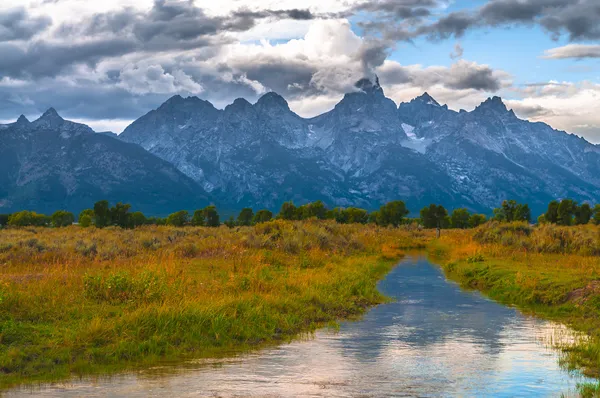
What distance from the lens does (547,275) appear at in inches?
1468

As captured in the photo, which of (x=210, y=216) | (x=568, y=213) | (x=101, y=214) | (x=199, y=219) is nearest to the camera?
(x=101, y=214)

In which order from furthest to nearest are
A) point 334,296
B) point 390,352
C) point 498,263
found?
point 498,263, point 334,296, point 390,352

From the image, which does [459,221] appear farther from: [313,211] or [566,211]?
[313,211]

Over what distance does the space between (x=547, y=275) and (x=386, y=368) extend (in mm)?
22185

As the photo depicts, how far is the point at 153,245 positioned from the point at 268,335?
94.7ft

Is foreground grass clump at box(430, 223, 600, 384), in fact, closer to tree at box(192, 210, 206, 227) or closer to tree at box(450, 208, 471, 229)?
tree at box(192, 210, 206, 227)

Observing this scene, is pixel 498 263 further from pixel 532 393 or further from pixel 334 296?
pixel 532 393

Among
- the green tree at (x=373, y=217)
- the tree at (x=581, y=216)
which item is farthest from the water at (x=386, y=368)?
the green tree at (x=373, y=217)

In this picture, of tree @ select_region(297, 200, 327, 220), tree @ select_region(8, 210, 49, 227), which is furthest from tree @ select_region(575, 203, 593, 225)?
tree @ select_region(8, 210, 49, 227)

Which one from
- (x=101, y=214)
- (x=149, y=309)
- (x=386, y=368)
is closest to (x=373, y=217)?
(x=101, y=214)

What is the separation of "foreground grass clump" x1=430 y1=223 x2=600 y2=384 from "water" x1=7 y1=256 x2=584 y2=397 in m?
1.28

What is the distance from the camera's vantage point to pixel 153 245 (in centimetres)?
5003

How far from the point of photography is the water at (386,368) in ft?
52.9

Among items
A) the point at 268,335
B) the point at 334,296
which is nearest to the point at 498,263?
the point at 334,296
